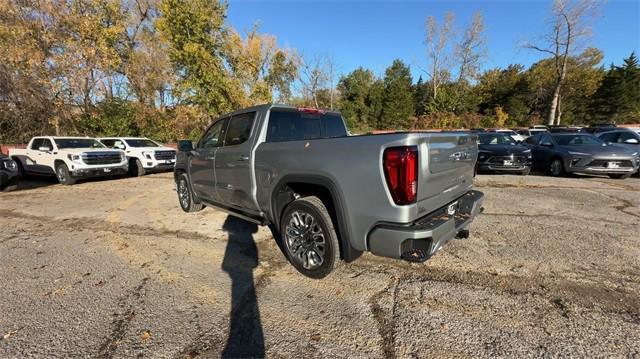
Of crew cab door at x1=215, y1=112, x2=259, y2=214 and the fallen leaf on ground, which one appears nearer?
the fallen leaf on ground

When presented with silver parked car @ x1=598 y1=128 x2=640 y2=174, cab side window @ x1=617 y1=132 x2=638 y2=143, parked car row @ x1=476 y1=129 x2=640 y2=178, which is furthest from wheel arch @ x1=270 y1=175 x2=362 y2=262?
cab side window @ x1=617 y1=132 x2=638 y2=143

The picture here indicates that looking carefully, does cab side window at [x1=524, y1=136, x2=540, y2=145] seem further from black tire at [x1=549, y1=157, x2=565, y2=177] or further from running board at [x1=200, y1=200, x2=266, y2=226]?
running board at [x1=200, y1=200, x2=266, y2=226]

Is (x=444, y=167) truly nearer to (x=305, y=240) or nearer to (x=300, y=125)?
(x=305, y=240)

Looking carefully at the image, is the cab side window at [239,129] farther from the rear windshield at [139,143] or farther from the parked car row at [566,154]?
the rear windshield at [139,143]

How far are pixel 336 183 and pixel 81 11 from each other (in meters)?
21.7

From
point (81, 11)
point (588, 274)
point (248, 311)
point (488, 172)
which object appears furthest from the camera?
point (81, 11)

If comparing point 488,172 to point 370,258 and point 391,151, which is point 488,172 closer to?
point 370,258

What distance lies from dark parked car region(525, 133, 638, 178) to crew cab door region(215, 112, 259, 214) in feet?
32.0

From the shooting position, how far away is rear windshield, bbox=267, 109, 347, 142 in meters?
4.06

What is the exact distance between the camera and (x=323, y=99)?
5044cm

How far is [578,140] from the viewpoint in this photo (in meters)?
9.81

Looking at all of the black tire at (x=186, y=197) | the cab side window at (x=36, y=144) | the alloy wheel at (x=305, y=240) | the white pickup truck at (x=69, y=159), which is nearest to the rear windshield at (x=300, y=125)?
the alloy wheel at (x=305, y=240)

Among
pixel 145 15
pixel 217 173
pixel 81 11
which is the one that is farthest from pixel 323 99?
pixel 217 173

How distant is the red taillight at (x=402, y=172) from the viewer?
2527 mm
